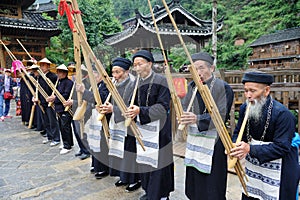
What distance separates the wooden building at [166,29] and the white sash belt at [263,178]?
10780mm

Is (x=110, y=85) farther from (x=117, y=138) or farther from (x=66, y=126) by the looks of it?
(x=66, y=126)

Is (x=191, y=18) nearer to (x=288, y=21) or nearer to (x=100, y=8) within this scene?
(x=100, y=8)

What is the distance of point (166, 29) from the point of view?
12547mm

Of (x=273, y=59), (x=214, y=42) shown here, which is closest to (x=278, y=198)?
(x=214, y=42)

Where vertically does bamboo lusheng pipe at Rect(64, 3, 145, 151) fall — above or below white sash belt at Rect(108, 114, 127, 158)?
above

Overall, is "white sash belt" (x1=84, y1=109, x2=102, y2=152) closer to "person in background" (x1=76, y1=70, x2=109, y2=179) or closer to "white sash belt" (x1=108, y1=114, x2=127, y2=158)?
"person in background" (x1=76, y1=70, x2=109, y2=179)

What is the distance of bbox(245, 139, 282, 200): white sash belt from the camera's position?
6.37 feet

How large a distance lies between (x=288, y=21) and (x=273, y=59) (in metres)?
3.57

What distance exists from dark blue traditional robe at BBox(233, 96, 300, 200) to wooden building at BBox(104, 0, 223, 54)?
10.8 meters

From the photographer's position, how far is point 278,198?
193cm

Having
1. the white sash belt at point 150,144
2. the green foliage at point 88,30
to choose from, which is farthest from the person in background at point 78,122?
the green foliage at point 88,30

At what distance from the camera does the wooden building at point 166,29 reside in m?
12.5

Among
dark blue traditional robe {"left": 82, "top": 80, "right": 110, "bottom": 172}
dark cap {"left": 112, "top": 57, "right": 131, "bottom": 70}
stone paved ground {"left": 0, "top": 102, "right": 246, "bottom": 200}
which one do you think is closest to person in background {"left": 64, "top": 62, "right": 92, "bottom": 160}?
stone paved ground {"left": 0, "top": 102, "right": 246, "bottom": 200}

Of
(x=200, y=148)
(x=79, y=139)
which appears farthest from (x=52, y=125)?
(x=200, y=148)
